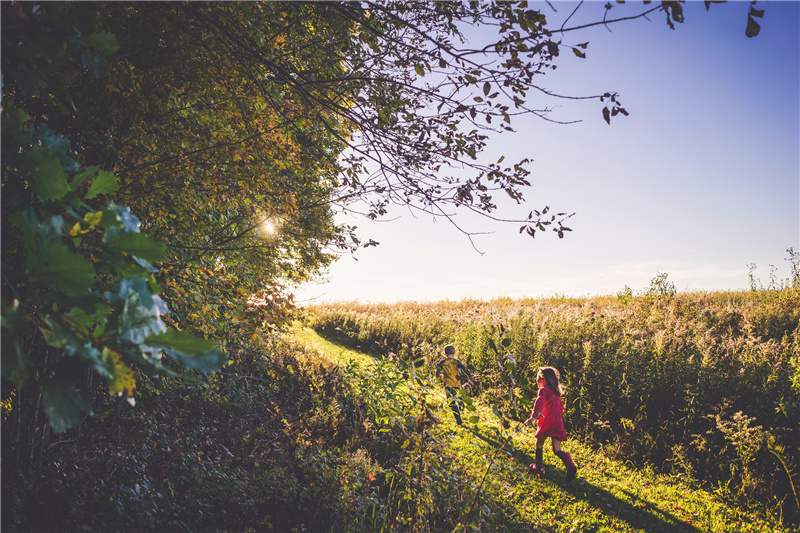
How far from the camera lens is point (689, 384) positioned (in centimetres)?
627

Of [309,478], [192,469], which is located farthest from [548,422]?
[192,469]

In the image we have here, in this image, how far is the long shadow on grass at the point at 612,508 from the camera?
4.64 meters

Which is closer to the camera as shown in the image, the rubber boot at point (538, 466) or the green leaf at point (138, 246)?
the green leaf at point (138, 246)

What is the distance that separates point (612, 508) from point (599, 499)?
0.67ft

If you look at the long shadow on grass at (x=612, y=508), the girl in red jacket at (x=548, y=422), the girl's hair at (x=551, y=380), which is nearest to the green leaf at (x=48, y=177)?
the long shadow on grass at (x=612, y=508)

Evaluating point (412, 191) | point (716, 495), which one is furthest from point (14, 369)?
point (716, 495)

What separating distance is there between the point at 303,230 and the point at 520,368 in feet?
23.2

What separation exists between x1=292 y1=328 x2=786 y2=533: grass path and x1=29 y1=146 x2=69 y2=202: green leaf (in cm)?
417

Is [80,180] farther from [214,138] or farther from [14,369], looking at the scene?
[214,138]

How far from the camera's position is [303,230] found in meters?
4.14

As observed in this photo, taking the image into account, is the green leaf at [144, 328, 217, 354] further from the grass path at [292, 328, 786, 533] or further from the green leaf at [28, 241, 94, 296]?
the grass path at [292, 328, 786, 533]

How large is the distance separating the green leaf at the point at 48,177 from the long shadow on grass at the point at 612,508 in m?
4.17

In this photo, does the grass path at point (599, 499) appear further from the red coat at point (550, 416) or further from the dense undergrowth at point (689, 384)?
the red coat at point (550, 416)

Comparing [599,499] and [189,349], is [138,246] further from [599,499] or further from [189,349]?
[599,499]
